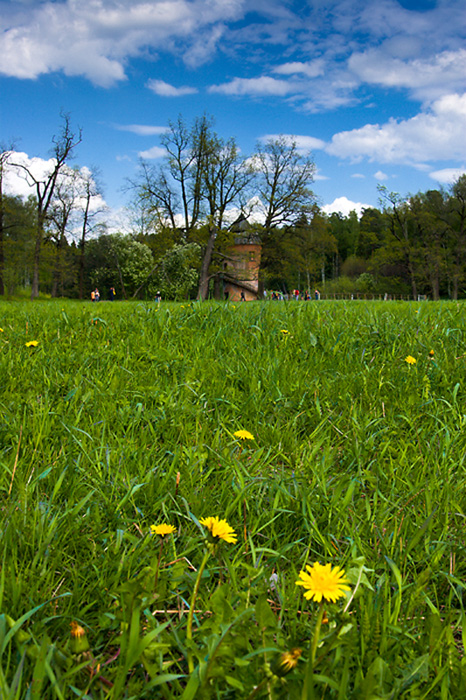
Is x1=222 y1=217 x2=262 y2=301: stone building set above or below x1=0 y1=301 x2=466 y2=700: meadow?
above

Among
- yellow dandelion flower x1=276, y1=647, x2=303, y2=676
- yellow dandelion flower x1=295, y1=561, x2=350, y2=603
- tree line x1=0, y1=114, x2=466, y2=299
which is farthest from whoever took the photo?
tree line x1=0, y1=114, x2=466, y2=299

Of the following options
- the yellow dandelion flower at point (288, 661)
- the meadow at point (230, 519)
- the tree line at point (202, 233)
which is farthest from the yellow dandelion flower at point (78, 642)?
the tree line at point (202, 233)

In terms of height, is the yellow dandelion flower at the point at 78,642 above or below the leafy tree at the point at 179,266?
below

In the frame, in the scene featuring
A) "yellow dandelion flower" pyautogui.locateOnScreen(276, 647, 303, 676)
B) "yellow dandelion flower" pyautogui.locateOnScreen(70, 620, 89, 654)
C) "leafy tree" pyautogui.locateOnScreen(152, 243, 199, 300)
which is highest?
"leafy tree" pyautogui.locateOnScreen(152, 243, 199, 300)

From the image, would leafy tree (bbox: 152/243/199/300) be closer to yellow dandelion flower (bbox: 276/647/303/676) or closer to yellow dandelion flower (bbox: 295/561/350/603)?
yellow dandelion flower (bbox: 295/561/350/603)

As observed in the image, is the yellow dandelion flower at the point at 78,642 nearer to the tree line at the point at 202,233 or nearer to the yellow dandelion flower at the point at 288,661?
the yellow dandelion flower at the point at 288,661

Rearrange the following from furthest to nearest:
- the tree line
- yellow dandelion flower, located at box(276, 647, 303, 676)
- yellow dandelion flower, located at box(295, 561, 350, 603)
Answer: the tree line < yellow dandelion flower, located at box(295, 561, 350, 603) < yellow dandelion flower, located at box(276, 647, 303, 676)

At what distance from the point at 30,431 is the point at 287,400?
1372 mm

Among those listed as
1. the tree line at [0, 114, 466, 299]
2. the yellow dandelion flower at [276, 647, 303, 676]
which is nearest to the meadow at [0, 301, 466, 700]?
the yellow dandelion flower at [276, 647, 303, 676]

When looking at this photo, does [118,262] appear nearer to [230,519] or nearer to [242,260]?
[242,260]

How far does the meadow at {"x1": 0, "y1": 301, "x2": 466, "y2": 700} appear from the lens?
0.95m

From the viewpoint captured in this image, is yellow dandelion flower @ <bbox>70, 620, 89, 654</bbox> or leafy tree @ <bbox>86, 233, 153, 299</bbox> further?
leafy tree @ <bbox>86, 233, 153, 299</bbox>

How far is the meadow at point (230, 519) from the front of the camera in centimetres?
95

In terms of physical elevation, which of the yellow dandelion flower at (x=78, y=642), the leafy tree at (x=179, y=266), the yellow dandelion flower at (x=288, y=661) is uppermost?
the leafy tree at (x=179, y=266)
